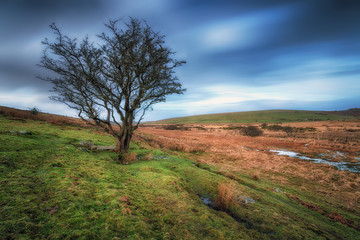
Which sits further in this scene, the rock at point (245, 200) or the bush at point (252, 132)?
the bush at point (252, 132)

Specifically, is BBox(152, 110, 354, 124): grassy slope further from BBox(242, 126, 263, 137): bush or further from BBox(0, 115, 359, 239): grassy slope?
BBox(0, 115, 359, 239): grassy slope

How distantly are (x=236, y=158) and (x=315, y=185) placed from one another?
8720 mm

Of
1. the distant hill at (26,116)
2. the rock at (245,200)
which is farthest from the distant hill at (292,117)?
the rock at (245,200)

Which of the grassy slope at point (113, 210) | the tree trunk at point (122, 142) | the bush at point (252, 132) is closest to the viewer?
the grassy slope at point (113, 210)

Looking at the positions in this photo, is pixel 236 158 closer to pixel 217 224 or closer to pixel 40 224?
pixel 217 224

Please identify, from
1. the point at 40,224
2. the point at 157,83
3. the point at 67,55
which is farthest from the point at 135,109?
the point at 40,224

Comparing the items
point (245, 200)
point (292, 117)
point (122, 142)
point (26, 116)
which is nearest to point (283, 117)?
point (292, 117)

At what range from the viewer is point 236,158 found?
814 inches

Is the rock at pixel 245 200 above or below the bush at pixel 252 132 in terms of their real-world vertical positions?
above

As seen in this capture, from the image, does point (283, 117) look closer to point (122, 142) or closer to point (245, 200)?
point (245, 200)

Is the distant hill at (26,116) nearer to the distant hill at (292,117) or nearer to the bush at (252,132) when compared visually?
the bush at (252,132)

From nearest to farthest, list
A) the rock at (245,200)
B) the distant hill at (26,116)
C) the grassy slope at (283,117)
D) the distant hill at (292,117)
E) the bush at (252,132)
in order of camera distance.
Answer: the rock at (245,200) → the distant hill at (26,116) → the bush at (252,132) → the distant hill at (292,117) → the grassy slope at (283,117)

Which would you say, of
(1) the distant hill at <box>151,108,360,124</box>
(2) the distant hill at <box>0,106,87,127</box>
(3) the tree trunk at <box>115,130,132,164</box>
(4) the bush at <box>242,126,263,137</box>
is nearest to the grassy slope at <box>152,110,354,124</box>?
(1) the distant hill at <box>151,108,360,124</box>

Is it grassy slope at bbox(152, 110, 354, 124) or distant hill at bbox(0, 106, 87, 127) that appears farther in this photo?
grassy slope at bbox(152, 110, 354, 124)
